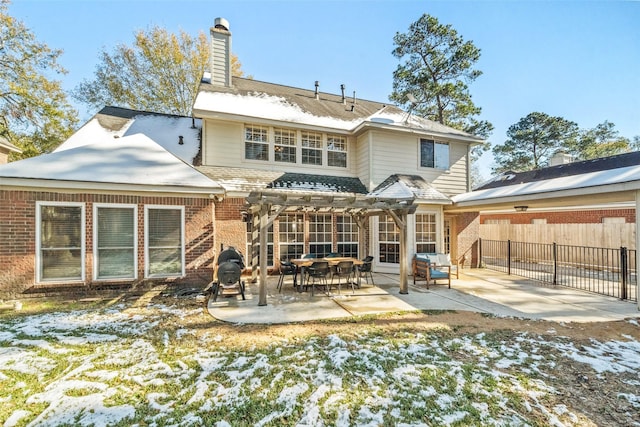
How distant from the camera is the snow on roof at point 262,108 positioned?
987 cm

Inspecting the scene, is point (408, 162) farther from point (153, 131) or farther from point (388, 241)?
point (153, 131)

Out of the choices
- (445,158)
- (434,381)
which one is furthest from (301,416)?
(445,158)

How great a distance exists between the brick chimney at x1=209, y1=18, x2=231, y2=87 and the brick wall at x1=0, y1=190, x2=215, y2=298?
658cm

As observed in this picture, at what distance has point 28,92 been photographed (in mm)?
15406

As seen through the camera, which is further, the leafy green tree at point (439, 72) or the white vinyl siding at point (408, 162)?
the leafy green tree at point (439, 72)

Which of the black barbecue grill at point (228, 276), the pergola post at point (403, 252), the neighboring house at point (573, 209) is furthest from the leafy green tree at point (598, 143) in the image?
the black barbecue grill at point (228, 276)

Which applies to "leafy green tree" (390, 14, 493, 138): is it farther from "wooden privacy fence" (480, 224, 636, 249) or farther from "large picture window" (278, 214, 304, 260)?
"large picture window" (278, 214, 304, 260)

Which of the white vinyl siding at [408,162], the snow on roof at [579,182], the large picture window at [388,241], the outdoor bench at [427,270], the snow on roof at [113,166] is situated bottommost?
the outdoor bench at [427,270]

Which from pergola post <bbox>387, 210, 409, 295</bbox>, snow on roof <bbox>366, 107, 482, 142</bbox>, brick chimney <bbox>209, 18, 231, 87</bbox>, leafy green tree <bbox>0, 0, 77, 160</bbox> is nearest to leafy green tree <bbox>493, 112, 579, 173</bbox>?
snow on roof <bbox>366, 107, 482, 142</bbox>

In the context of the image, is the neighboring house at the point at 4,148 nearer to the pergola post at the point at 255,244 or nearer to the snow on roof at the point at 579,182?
the pergola post at the point at 255,244

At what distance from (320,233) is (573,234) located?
12151 millimetres

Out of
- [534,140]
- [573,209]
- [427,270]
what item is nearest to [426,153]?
[427,270]

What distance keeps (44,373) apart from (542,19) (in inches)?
614

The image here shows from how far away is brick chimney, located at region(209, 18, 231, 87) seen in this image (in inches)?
453
